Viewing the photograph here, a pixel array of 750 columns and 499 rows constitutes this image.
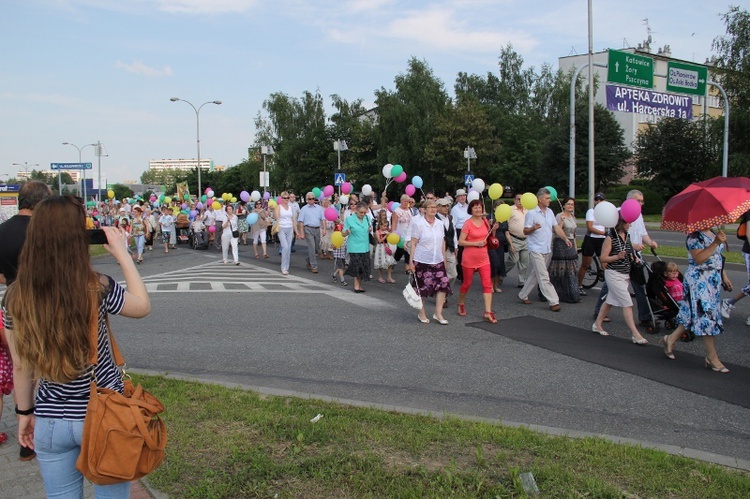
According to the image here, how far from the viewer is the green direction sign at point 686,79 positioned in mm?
20664

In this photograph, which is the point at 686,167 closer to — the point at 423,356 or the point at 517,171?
the point at 517,171

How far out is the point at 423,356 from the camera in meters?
7.32

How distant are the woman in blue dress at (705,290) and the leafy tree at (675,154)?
40.8 m

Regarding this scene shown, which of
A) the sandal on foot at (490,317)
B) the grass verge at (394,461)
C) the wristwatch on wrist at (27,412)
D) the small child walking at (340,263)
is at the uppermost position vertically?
the wristwatch on wrist at (27,412)

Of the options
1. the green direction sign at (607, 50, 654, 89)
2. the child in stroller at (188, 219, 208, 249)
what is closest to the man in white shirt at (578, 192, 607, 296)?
the green direction sign at (607, 50, 654, 89)

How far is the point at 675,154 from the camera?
4459 centimetres

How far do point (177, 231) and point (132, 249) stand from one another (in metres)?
2.51

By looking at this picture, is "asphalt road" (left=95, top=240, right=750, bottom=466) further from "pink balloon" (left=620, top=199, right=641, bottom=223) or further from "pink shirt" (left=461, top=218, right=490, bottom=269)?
"pink balloon" (left=620, top=199, right=641, bottom=223)

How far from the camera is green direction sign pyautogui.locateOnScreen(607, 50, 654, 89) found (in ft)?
62.6

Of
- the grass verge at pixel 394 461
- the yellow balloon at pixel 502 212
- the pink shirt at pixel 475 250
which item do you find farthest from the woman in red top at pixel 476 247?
the grass verge at pixel 394 461

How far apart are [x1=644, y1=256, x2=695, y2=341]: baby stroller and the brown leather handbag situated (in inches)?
282

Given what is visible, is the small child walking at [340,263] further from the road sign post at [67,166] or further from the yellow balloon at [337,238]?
the road sign post at [67,166]

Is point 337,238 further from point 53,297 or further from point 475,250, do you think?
point 53,297

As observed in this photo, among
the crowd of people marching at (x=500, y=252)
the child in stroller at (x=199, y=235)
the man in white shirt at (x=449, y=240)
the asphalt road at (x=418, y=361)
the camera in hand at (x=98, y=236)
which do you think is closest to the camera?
the camera in hand at (x=98, y=236)
